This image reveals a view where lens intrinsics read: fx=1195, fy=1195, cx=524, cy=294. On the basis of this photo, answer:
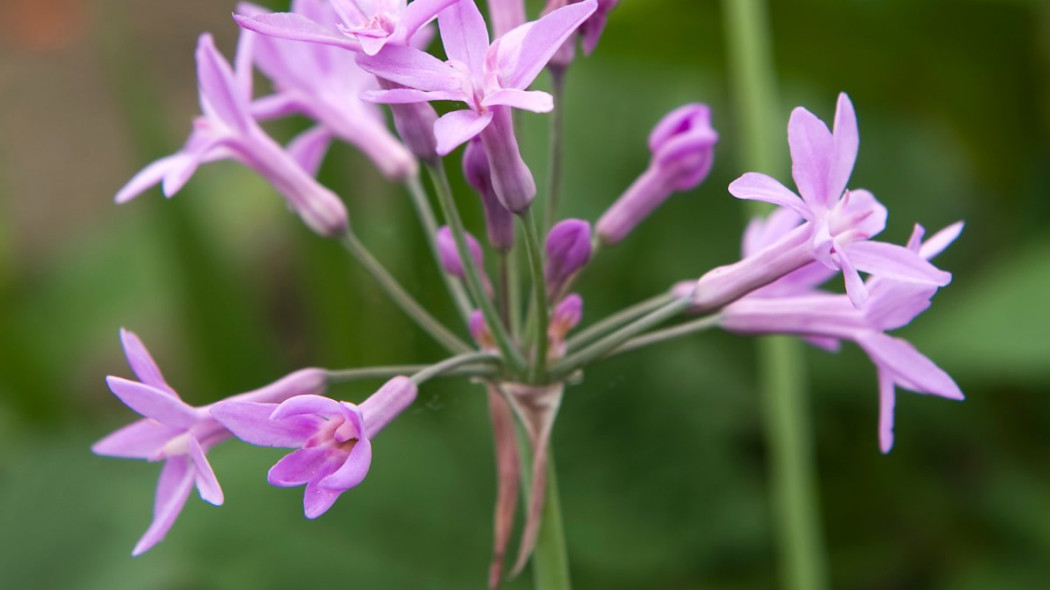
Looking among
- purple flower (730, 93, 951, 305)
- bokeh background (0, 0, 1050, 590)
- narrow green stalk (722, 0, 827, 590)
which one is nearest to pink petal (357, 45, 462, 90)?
purple flower (730, 93, 951, 305)

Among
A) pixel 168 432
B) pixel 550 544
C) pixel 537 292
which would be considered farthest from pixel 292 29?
pixel 550 544

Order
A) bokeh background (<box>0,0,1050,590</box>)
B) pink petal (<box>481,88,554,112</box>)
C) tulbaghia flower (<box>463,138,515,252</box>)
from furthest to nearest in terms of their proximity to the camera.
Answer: bokeh background (<box>0,0,1050,590</box>) → tulbaghia flower (<box>463,138,515,252</box>) → pink petal (<box>481,88,554,112</box>)

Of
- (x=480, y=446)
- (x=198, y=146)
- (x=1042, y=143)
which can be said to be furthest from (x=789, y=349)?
(x=1042, y=143)

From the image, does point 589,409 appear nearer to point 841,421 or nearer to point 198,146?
point 841,421

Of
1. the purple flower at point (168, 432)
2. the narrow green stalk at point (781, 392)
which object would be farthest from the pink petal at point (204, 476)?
the narrow green stalk at point (781, 392)

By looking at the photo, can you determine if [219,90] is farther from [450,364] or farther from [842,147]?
[842,147]

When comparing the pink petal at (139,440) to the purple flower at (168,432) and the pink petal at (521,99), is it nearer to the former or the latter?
the purple flower at (168,432)

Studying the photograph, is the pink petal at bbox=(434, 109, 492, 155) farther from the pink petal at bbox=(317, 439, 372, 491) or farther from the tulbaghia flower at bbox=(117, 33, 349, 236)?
the tulbaghia flower at bbox=(117, 33, 349, 236)
